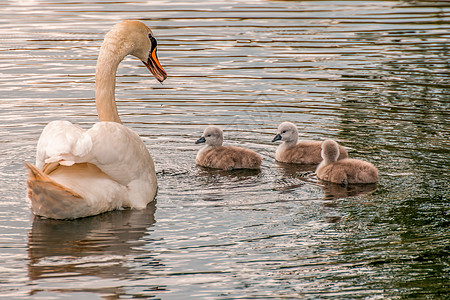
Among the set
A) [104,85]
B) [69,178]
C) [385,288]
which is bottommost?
[385,288]

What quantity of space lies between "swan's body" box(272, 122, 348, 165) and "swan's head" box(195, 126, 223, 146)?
729 millimetres

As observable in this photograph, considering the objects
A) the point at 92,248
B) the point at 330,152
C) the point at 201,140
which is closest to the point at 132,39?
the point at 201,140

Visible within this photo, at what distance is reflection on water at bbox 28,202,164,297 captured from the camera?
24.0ft

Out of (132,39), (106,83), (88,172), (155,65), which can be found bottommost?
(88,172)

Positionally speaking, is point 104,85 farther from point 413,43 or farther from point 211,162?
point 413,43

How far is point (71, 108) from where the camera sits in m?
14.1

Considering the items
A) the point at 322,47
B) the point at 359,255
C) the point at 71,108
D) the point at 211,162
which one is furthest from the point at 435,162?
the point at 322,47

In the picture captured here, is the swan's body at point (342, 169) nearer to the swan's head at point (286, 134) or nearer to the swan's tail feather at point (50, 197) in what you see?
the swan's head at point (286, 134)

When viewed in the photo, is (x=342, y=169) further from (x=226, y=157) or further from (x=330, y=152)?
(x=226, y=157)

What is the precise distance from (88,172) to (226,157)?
245 cm

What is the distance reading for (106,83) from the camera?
34.4 ft

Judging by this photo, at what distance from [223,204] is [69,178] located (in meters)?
1.60

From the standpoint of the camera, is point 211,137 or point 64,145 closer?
point 64,145

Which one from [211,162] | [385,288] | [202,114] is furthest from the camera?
[202,114]
